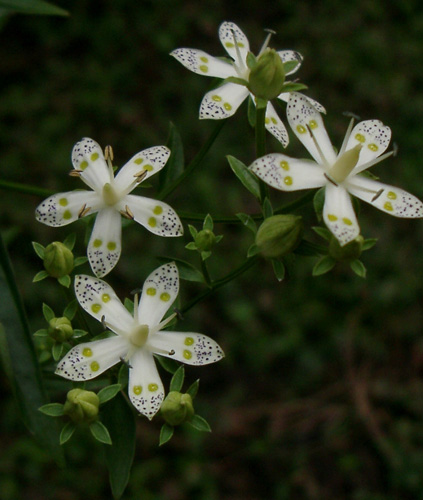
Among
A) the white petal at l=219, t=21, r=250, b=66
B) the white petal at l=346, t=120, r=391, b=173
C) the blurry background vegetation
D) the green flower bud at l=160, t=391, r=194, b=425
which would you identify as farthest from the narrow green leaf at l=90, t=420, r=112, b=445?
the blurry background vegetation

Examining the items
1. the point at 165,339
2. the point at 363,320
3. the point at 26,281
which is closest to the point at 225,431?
the point at 363,320

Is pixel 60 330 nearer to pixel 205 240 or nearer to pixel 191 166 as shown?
pixel 205 240

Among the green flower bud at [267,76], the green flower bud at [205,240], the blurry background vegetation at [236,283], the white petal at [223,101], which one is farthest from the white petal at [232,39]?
the blurry background vegetation at [236,283]

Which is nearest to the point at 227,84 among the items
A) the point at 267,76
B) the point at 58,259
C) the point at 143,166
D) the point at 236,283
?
the point at 267,76

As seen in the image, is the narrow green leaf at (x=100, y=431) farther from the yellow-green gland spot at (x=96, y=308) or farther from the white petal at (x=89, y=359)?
the yellow-green gland spot at (x=96, y=308)

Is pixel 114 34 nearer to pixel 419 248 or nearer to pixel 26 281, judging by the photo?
pixel 26 281
